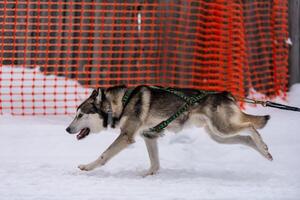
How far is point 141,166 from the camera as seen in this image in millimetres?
6105

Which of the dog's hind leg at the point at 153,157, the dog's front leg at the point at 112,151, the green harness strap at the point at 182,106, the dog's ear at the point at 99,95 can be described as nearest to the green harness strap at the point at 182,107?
the green harness strap at the point at 182,106

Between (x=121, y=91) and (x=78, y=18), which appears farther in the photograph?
(x=78, y=18)

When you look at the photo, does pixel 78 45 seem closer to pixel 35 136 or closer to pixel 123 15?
pixel 123 15

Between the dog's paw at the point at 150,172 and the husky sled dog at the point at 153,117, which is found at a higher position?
the husky sled dog at the point at 153,117

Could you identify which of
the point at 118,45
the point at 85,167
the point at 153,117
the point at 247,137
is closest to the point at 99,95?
the point at 153,117

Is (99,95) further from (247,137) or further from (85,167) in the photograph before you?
(247,137)

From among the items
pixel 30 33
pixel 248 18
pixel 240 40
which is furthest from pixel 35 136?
pixel 248 18

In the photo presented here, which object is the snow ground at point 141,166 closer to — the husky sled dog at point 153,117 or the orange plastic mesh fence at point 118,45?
the husky sled dog at point 153,117

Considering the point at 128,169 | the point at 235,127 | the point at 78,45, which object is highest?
the point at 78,45

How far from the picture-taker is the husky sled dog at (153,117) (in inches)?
222

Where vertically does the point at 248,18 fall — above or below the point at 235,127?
above

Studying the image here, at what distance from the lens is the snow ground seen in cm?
471

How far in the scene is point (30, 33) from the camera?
A: 8.52 meters

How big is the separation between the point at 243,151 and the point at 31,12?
4.08m
